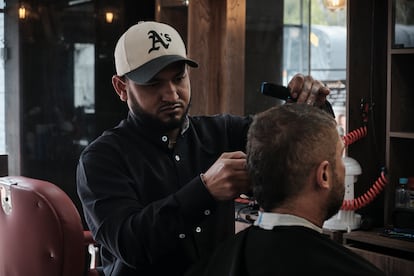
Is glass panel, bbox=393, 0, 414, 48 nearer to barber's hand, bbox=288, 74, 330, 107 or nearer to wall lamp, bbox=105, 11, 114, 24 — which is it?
barber's hand, bbox=288, 74, 330, 107

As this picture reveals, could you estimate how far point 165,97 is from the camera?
164 cm

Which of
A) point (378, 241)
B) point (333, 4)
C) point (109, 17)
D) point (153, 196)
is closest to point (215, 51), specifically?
point (109, 17)

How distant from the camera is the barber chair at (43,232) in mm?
1997

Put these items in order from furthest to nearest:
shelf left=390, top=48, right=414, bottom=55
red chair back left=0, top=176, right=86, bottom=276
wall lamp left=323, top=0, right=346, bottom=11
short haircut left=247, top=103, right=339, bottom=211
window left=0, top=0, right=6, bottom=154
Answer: wall lamp left=323, top=0, right=346, bottom=11, window left=0, top=0, right=6, bottom=154, shelf left=390, top=48, right=414, bottom=55, red chair back left=0, top=176, right=86, bottom=276, short haircut left=247, top=103, right=339, bottom=211

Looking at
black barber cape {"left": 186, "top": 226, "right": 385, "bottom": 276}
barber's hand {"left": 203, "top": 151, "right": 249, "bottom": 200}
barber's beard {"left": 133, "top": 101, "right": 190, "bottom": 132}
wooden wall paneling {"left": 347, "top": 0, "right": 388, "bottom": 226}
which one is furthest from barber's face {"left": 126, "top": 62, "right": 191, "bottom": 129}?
wooden wall paneling {"left": 347, "top": 0, "right": 388, "bottom": 226}

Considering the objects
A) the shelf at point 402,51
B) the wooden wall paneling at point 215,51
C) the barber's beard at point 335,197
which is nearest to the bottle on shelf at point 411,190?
the shelf at point 402,51

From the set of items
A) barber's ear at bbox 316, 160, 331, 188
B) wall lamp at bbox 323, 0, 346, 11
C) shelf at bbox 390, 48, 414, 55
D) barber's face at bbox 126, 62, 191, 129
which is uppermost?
wall lamp at bbox 323, 0, 346, 11

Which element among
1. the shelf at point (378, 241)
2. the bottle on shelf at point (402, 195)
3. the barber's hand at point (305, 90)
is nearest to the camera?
the barber's hand at point (305, 90)

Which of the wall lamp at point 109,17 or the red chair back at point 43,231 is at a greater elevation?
the wall lamp at point 109,17

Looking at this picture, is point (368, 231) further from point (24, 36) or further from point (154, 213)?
point (24, 36)

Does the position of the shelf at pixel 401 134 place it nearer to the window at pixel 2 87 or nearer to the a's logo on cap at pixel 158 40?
the a's logo on cap at pixel 158 40

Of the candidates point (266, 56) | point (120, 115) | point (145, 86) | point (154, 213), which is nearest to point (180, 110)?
point (145, 86)

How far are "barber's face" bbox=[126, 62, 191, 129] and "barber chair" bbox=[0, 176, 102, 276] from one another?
520 millimetres

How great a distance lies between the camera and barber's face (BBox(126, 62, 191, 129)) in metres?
1.64
